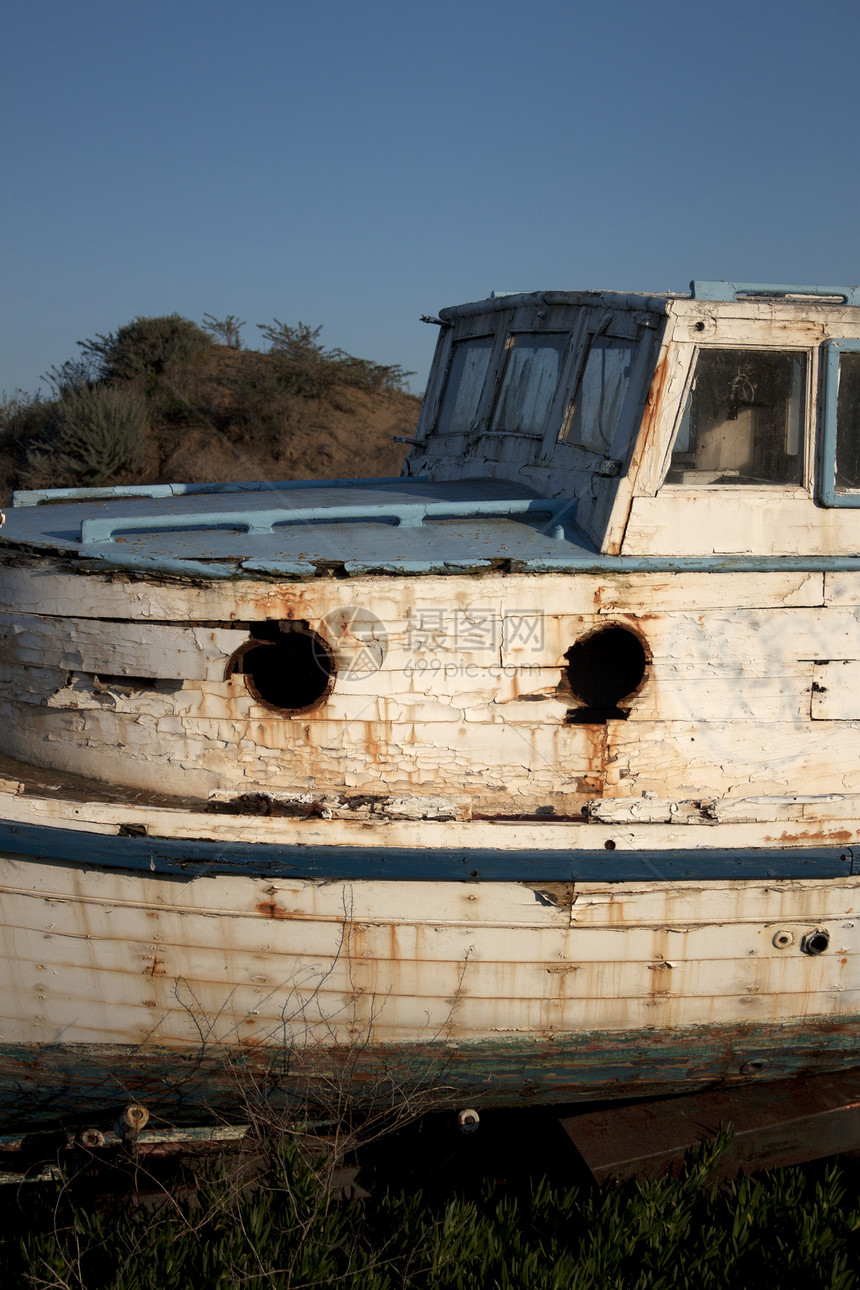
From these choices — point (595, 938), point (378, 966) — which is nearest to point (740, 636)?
point (595, 938)

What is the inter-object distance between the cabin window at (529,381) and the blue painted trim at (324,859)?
7.63 feet

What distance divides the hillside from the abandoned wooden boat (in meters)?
13.2

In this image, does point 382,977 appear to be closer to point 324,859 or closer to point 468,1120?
point 324,859

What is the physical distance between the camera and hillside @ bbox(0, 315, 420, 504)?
55.9 feet

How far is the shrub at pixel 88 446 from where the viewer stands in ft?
54.3

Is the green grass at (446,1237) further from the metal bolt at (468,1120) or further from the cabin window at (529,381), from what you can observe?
the cabin window at (529,381)

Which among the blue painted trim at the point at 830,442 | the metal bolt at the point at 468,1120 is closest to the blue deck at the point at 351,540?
the blue painted trim at the point at 830,442

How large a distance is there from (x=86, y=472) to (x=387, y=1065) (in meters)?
15.0

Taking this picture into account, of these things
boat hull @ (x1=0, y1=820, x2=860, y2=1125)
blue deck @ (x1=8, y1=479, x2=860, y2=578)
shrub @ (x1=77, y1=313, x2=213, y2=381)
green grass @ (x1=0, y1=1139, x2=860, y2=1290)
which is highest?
shrub @ (x1=77, y1=313, x2=213, y2=381)

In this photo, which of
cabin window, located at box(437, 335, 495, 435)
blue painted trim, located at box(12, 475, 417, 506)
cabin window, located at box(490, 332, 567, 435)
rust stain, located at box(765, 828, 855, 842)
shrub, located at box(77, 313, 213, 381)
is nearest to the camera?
rust stain, located at box(765, 828, 855, 842)

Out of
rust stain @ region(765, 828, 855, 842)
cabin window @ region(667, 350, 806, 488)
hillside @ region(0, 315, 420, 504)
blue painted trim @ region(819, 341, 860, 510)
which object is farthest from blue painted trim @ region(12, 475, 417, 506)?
hillside @ region(0, 315, 420, 504)

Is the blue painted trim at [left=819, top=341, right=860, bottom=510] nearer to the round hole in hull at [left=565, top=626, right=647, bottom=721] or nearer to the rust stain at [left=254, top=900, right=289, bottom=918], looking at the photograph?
the round hole in hull at [left=565, top=626, right=647, bottom=721]

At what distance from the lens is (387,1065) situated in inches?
146

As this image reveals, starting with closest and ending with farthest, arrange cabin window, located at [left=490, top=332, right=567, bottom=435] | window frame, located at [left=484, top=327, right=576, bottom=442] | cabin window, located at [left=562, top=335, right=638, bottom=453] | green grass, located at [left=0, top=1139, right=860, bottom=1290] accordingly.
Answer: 1. green grass, located at [left=0, top=1139, right=860, bottom=1290]
2. cabin window, located at [left=562, top=335, right=638, bottom=453]
3. window frame, located at [left=484, top=327, right=576, bottom=442]
4. cabin window, located at [left=490, top=332, right=567, bottom=435]
